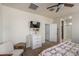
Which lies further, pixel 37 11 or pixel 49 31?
pixel 49 31

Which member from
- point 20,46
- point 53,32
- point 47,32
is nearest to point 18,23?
point 20,46

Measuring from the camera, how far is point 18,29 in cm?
202

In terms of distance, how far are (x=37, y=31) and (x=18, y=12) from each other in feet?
2.22

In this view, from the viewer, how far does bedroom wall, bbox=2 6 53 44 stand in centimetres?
188

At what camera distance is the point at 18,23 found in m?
1.98

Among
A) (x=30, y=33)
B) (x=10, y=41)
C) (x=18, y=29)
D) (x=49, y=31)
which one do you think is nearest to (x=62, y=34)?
(x=49, y=31)

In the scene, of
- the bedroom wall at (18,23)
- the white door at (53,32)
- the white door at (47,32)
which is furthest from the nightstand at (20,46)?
the white door at (53,32)

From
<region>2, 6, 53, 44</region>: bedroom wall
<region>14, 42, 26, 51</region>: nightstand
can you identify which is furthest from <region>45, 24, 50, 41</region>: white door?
<region>14, 42, 26, 51</region>: nightstand

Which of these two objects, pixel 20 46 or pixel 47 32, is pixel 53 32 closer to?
pixel 47 32

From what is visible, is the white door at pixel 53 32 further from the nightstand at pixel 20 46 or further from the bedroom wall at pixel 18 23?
the nightstand at pixel 20 46

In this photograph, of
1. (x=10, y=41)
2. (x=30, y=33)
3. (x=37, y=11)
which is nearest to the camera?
(x=37, y=11)

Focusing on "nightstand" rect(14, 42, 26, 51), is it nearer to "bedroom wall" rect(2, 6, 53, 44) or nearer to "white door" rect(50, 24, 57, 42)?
"bedroom wall" rect(2, 6, 53, 44)

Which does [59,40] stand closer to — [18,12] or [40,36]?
[40,36]

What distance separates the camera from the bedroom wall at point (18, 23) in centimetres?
188
